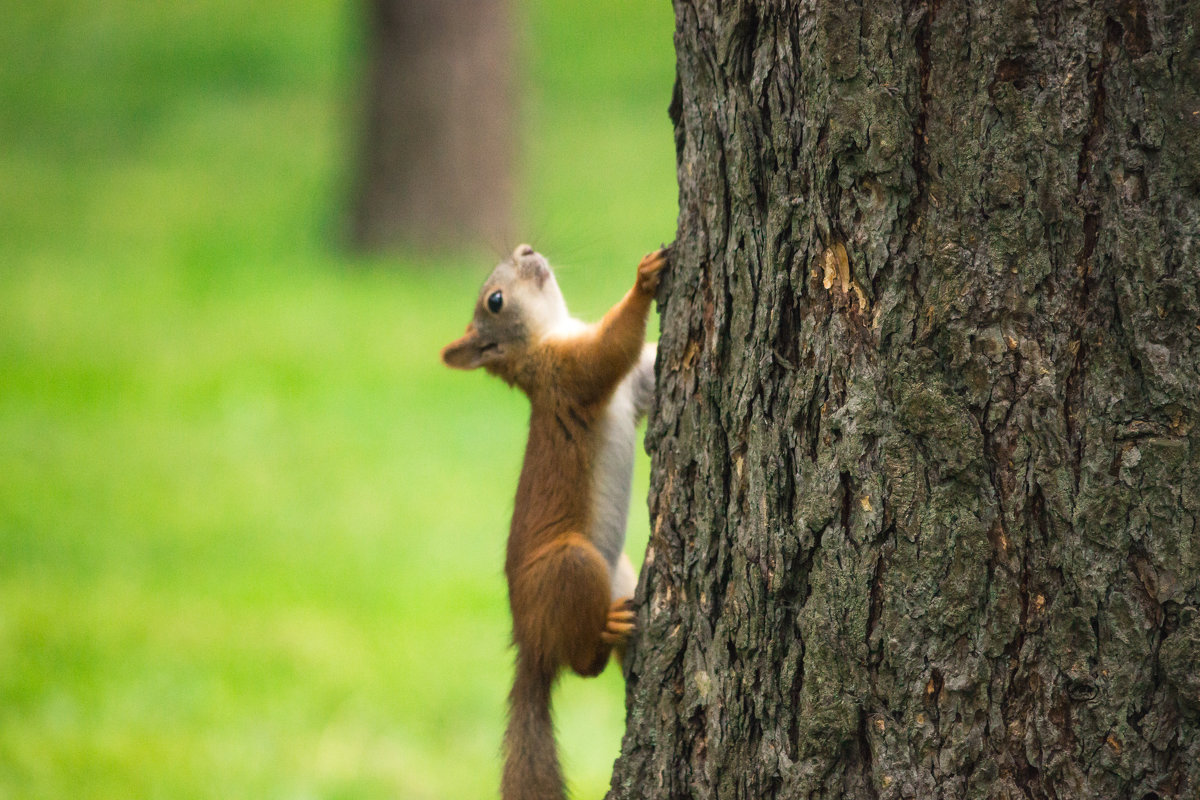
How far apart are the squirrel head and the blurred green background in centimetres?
163

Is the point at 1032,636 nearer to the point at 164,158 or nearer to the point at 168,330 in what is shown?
the point at 168,330

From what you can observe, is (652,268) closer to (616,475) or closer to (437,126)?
Result: (616,475)

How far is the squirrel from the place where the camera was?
3.20 m

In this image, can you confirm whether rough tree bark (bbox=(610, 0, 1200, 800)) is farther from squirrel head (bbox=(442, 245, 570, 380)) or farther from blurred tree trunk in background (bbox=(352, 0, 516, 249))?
blurred tree trunk in background (bbox=(352, 0, 516, 249))

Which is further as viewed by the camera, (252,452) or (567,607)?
(252,452)

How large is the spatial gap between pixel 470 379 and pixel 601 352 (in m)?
6.57

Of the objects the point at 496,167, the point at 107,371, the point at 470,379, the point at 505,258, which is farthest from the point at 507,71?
the point at 505,258

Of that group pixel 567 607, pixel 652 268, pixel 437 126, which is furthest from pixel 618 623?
pixel 437 126

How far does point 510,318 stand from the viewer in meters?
3.98

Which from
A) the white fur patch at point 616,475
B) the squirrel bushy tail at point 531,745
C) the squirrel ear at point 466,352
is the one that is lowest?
the squirrel bushy tail at point 531,745

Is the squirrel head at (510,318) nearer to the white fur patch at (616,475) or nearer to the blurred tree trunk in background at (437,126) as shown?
the white fur patch at (616,475)

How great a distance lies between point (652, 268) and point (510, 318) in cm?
120

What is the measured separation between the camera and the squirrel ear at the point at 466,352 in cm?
403

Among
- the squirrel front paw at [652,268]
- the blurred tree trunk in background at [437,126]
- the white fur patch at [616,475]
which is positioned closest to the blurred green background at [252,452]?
the blurred tree trunk in background at [437,126]
